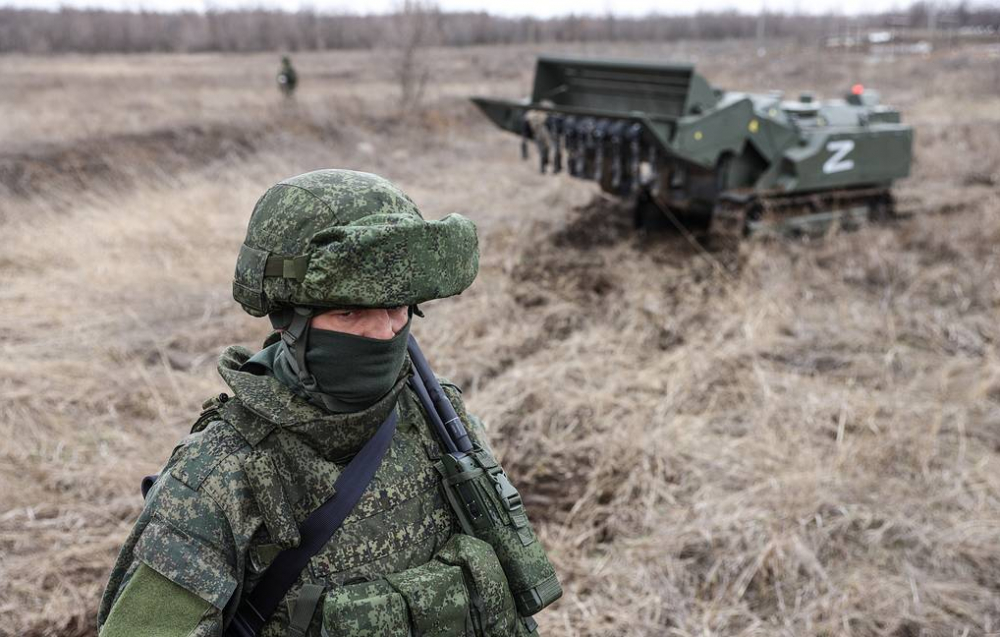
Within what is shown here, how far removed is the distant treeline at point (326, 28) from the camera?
3550 centimetres

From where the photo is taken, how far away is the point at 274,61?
28875 mm

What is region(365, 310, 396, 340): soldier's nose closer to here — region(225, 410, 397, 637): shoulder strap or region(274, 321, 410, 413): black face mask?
region(274, 321, 410, 413): black face mask

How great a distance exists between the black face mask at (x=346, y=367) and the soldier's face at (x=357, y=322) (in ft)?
0.04

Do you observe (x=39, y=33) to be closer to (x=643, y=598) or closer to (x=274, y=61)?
(x=274, y=61)

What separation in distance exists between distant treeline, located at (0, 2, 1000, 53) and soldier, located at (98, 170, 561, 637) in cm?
2651

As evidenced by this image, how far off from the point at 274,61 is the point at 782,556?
2849cm

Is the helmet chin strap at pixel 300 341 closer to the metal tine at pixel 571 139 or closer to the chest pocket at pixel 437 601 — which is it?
the chest pocket at pixel 437 601

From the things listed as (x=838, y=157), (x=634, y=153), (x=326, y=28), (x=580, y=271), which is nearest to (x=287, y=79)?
(x=634, y=153)

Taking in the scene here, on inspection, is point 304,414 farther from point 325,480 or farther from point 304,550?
point 304,550

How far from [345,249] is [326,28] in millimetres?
46666

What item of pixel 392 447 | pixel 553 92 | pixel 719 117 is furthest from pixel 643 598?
pixel 553 92

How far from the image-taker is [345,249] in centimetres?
159

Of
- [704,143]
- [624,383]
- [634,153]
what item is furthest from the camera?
[634,153]

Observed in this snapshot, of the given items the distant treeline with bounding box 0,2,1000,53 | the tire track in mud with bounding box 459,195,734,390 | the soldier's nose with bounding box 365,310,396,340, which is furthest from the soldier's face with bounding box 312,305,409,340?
the distant treeline with bounding box 0,2,1000,53
